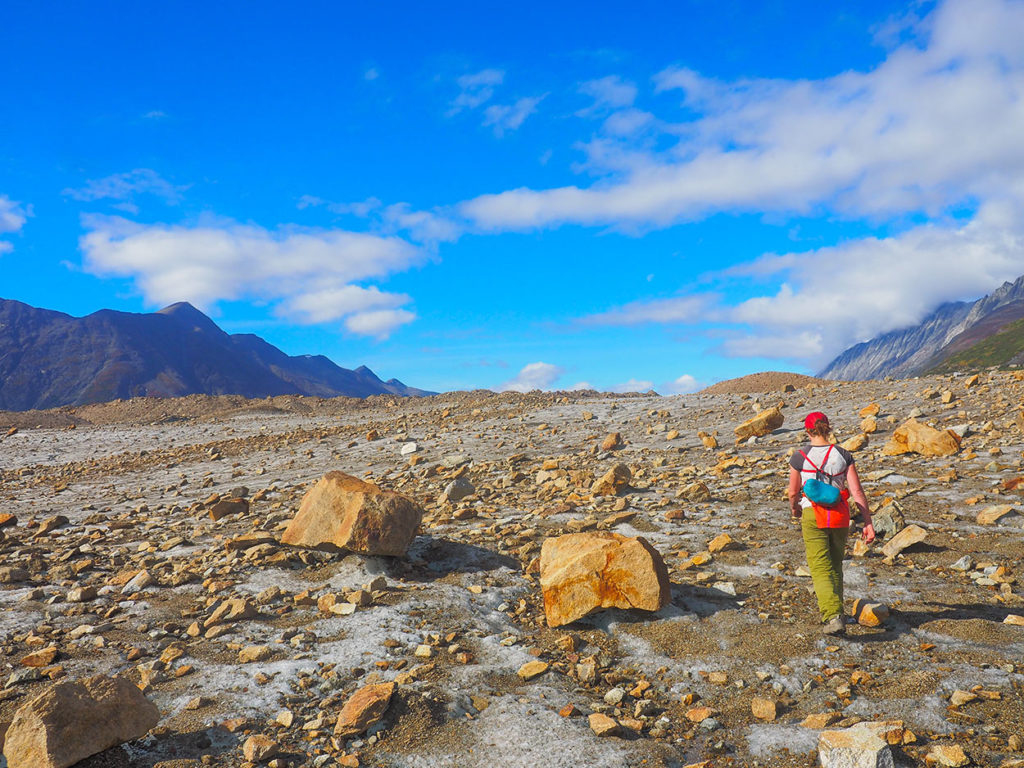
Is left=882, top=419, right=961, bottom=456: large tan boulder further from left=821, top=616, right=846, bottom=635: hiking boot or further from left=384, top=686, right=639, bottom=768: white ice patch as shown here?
left=384, top=686, right=639, bottom=768: white ice patch

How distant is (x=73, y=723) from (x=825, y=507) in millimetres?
7538

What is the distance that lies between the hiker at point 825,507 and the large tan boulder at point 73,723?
6721 millimetres

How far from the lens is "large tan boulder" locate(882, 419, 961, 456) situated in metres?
12.4

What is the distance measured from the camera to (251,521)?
12023mm

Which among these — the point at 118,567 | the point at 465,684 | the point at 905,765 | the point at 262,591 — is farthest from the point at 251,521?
the point at 905,765

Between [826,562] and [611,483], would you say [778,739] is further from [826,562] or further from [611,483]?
[611,483]

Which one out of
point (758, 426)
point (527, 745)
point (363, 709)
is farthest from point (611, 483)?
point (363, 709)

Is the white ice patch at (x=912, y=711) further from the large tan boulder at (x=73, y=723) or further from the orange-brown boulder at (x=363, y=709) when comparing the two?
the large tan boulder at (x=73, y=723)

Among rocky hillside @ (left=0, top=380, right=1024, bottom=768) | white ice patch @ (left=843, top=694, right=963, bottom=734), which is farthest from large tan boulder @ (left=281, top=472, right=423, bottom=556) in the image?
white ice patch @ (left=843, top=694, right=963, bottom=734)

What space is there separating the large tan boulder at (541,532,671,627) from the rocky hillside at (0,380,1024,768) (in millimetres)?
26

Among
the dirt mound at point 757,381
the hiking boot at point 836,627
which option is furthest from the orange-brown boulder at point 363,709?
the dirt mound at point 757,381

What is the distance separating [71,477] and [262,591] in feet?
55.5

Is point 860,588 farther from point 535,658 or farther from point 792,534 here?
point 535,658

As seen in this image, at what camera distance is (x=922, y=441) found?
12.6 m
